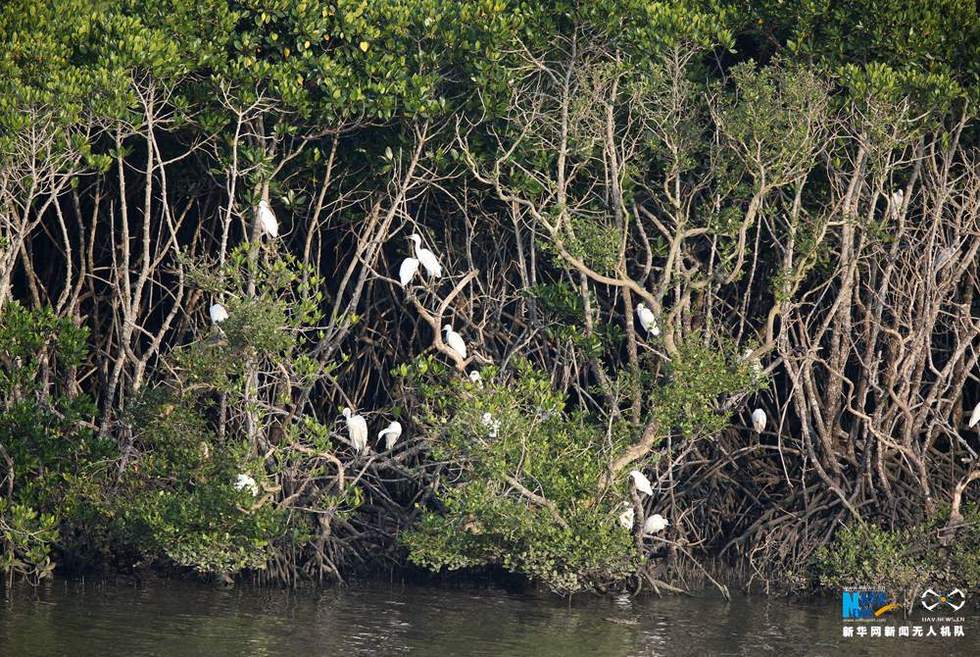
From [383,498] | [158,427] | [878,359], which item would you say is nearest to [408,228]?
[383,498]

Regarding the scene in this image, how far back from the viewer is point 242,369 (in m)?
10.7

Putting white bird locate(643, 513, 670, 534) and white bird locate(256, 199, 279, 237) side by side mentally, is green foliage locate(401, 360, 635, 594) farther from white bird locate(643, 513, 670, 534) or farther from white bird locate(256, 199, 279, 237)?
white bird locate(256, 199, 279, 237)

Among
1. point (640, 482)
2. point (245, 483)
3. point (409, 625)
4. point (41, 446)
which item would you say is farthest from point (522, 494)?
point (41, 446)

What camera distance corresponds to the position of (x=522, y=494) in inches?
424

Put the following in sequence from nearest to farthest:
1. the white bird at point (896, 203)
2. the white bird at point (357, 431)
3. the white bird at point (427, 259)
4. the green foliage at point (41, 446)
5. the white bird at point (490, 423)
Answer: the white bird at point (490, 423), the green foliage at point (41, 446), the white bird at point (357, 431), the white bird at point (427, 259), the white bird at point (896, 203)

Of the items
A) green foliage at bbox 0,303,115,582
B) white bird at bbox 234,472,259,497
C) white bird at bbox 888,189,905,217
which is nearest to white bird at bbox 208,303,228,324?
green foliage at bbox 0,303,115,582

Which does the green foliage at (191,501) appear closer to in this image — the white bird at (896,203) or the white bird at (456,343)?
the white bird at (456,343)

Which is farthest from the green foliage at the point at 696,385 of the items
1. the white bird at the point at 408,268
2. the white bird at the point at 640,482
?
the white bird at the point at 408,268

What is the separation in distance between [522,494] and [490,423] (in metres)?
0.72

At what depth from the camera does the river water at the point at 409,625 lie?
372 inches

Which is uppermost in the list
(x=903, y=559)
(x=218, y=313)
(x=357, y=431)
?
(x=218, y=313)

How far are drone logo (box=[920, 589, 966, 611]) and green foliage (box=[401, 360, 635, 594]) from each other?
2310mm

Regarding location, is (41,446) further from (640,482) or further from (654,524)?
(654,524)

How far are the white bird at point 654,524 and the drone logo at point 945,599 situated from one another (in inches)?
81.7
